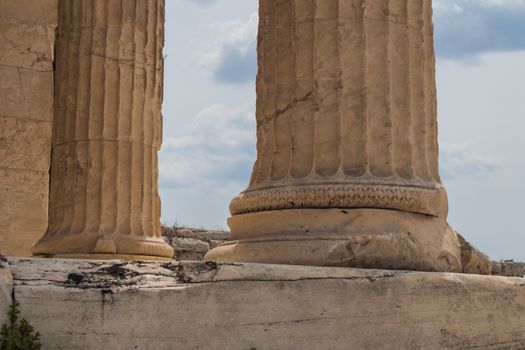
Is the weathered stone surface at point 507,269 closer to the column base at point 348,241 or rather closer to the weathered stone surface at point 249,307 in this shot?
the column base at point 348,241

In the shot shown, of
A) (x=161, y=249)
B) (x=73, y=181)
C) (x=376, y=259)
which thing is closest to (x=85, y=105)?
(x=73, y=181)

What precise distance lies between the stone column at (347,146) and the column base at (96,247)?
4137mm

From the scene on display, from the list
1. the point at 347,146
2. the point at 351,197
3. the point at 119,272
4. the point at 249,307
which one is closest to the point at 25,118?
the point at 347,146

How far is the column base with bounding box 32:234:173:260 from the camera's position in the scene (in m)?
10.3

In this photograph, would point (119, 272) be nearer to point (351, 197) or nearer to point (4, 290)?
point (4, 290)

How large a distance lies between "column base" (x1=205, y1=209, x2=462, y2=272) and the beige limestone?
324 inches

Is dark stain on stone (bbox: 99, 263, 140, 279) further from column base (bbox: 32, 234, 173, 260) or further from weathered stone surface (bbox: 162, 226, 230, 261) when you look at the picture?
weathered stone surface (bbox: 162, 226, 230, 261)

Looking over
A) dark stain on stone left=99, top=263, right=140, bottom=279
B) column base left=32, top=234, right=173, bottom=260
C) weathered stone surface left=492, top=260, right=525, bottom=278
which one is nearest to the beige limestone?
column base left=32, top=234, right=173, bottom=260

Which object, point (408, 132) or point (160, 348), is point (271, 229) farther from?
point (160, 348)

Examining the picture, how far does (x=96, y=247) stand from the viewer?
10.3 meters

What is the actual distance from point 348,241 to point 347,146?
0.76 meters

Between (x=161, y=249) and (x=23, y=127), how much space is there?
14.2 ft

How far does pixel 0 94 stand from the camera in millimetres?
13688

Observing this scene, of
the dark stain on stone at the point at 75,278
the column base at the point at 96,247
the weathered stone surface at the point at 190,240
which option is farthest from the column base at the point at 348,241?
the weathered stone surface at the point at 190,240
